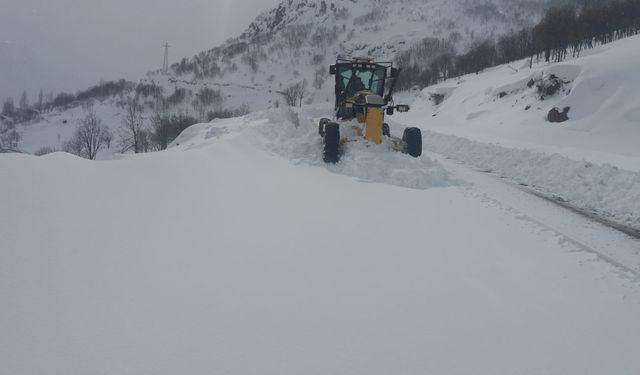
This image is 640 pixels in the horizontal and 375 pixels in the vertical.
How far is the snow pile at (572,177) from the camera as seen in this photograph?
672cm

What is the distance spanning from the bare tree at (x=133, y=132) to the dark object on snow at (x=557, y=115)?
1419 inches

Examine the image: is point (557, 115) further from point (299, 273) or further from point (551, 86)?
point (299, 273)

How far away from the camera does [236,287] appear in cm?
342

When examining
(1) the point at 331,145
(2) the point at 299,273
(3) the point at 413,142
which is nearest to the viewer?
(2) the point at 299,273

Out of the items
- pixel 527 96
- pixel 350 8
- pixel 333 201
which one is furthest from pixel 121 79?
pixel 333 201

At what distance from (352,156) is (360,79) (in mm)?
3479

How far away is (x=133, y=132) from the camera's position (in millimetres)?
50344

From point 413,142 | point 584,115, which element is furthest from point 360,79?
point 584,115

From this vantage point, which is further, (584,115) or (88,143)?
(88,143)

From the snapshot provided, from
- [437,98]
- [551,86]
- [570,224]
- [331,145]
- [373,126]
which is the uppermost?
[437,98]

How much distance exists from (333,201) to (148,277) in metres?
3.56

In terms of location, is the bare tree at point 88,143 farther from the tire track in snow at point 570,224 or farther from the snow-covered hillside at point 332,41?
the snow-covered hillside at point 332,41

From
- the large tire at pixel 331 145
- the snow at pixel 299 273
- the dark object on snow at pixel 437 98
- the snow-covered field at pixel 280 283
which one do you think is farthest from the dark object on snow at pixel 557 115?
the dark object on snow at pixel 437 98

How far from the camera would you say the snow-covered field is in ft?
8.63
